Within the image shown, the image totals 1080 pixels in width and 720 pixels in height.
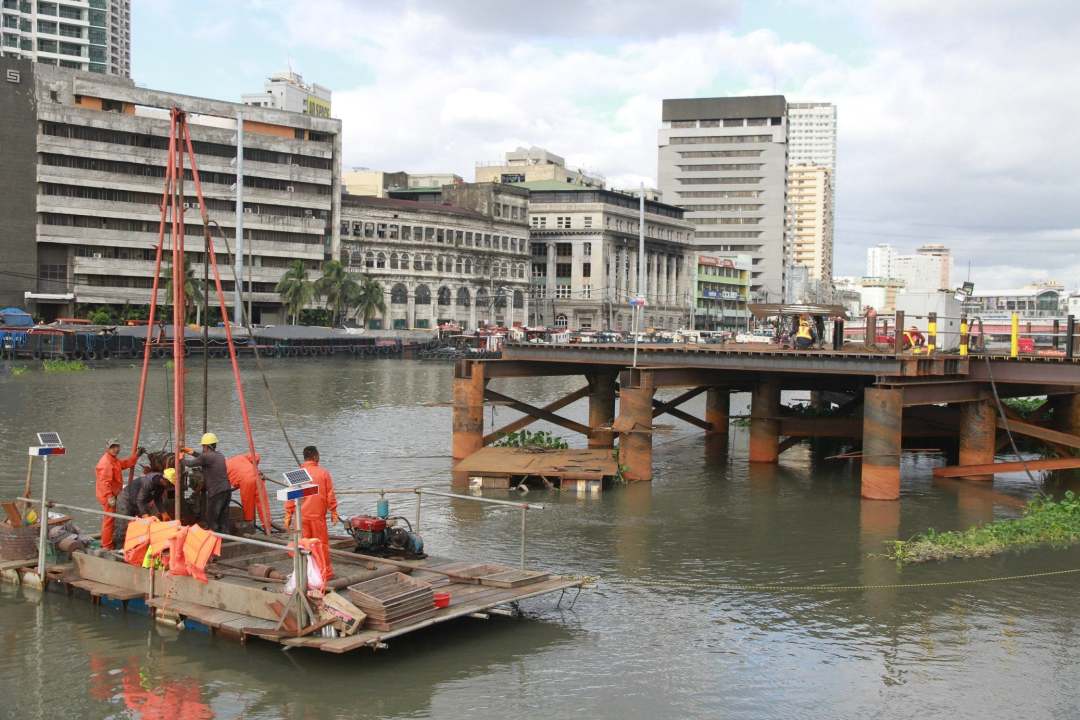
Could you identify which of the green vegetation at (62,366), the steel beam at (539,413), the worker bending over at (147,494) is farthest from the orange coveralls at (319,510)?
the green vegetation at (62,366)

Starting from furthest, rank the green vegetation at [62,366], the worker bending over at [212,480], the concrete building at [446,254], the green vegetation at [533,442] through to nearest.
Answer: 1. the concrete building at [446,254]
2. the green vegetation at [62,366]
3. the green vegetation at [533,442]
4. the worker bending over at [212,480]

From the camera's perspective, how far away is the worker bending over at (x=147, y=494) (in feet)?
58.1

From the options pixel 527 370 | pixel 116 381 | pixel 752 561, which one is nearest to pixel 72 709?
pixel 752 561

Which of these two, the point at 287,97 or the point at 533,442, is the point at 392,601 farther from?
the point at 287,97

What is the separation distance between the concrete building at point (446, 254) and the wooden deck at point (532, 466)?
9407cm

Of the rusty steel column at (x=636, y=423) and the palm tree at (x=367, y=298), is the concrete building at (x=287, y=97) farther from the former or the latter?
the rusty steel column at (x=636, y=423)

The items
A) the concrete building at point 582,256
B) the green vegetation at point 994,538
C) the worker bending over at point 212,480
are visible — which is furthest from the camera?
the concrete building at point 582,256

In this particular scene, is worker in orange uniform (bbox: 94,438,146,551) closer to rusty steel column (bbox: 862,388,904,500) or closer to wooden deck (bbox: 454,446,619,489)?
wooden deck (bbox: 454,446,619,489)

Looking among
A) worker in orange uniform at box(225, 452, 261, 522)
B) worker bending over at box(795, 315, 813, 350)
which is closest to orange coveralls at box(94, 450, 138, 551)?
worker in orange uniform at box(225, 452, 261, 522)

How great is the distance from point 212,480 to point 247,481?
1.67m

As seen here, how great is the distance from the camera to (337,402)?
5938 centimetres

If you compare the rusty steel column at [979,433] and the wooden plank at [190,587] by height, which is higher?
the rusty steel column at [979,433]

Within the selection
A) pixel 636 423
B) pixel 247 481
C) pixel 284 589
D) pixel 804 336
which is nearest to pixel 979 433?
pixel 804 336

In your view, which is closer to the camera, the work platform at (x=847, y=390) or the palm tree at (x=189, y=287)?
the work platform at (x=847, y=390)
